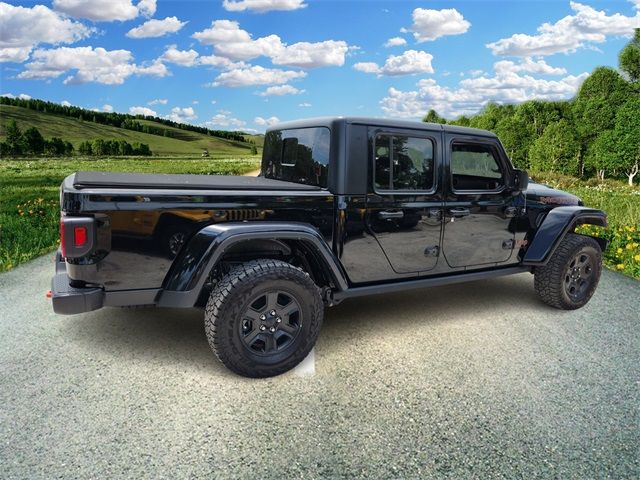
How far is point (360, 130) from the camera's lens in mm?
3891

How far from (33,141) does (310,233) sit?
265 ft

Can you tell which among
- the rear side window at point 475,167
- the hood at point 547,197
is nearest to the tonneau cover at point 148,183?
the rear side window at point 475,167

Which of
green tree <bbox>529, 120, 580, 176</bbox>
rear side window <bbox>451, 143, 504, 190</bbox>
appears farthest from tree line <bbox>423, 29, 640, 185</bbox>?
rear side window <bbox>451, 143, 504, 190</bbox>

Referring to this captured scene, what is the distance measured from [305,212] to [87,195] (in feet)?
4.67

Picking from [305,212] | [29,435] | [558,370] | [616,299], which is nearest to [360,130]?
[305,212]

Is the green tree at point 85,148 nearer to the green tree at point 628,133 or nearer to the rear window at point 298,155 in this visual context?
the green tree at point 628,133

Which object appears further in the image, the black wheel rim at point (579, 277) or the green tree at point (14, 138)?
the green tree at point (14, 138)

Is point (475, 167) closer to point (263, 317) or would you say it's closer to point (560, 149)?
point (263, 317)

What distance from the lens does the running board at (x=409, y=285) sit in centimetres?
396

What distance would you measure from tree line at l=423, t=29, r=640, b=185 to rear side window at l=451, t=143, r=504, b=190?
29.7m

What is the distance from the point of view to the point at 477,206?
14.9 feet

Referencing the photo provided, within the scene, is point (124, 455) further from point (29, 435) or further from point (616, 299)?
point (616, 299)

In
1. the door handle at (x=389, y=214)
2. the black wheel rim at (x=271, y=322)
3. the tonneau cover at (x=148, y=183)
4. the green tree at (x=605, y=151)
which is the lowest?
the black wheel rim at (x=271, y=322)

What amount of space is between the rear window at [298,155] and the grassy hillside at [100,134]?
7241 cm
